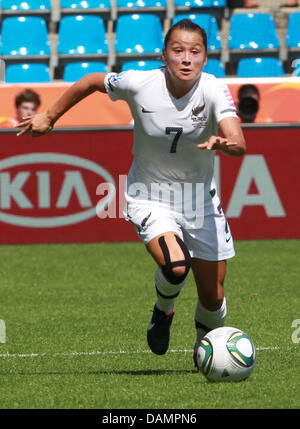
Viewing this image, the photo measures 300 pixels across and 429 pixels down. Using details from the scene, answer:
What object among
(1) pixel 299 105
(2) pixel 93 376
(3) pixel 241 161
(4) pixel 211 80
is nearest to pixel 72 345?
(2) pixel 93 376

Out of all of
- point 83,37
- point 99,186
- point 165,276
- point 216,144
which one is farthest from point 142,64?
point 216,144

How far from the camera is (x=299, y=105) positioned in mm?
12562

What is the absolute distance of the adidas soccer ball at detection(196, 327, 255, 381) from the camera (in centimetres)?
540

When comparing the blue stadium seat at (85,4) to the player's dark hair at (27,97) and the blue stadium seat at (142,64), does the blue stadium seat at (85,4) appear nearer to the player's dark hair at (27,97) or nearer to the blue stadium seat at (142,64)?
the blue stadium seat at (142,64)

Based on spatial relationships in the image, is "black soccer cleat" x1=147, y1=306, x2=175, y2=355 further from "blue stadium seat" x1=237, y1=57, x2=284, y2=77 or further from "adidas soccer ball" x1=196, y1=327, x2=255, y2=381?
"blue stadium seat" x1=237, y1=57, x2=284, y2=77

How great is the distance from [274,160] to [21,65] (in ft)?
15.8

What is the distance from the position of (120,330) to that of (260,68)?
8364 millimetres

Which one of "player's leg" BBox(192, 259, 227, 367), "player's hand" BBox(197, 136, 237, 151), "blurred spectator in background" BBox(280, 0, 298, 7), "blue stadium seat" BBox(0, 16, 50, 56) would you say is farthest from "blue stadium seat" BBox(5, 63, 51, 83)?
"player's hand" BBox(197, 136, 237, 151)

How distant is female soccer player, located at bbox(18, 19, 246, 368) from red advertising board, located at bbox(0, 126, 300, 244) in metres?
5.88

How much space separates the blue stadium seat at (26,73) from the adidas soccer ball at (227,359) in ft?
32.0

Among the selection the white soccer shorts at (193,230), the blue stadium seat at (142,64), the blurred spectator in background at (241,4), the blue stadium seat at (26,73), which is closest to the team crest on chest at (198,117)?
the white soccer shorts at (193,230)

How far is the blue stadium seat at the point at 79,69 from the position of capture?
→ 14.7 m

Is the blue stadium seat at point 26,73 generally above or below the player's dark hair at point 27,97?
below

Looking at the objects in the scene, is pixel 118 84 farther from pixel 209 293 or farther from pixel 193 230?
pixel 209 293
